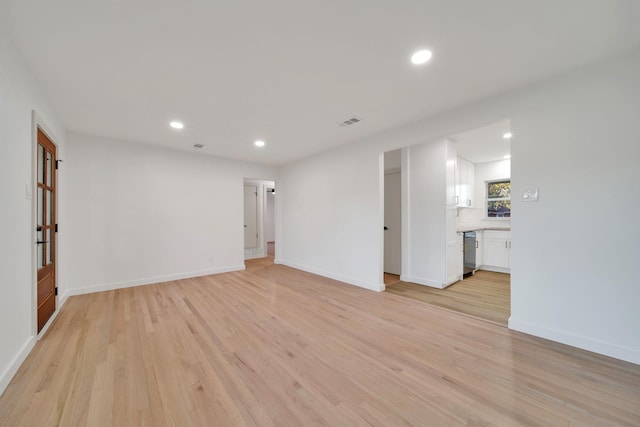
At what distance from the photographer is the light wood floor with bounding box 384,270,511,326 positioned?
3.11m

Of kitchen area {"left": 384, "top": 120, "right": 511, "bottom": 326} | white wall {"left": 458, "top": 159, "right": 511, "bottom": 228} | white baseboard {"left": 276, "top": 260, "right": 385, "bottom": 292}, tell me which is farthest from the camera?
white wall {"left": 458, "top": 159, "right": 511, "bottom": 228}

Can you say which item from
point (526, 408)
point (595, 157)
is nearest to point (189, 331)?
point (526, 408)

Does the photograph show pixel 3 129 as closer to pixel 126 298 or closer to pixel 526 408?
pixel 126 298

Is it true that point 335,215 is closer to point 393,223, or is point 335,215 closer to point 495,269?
point 393,223

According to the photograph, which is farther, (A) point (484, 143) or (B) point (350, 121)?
(A) point (484, 143)

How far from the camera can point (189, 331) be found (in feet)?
8.52

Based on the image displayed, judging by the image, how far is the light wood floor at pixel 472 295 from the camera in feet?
10.2

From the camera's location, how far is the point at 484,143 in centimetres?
442

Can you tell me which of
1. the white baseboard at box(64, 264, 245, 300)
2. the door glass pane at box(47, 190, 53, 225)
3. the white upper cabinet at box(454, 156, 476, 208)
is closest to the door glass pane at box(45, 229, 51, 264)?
the door glass pane at box(47, 190, 53, 225)

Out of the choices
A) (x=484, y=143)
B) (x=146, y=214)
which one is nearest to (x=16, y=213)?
(x=146, y=214)

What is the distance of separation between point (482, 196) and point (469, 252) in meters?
2.01

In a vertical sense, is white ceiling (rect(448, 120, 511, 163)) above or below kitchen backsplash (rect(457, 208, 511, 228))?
above

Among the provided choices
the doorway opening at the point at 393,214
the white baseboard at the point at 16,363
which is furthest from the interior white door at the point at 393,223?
the white baseboard at the point at 16,363

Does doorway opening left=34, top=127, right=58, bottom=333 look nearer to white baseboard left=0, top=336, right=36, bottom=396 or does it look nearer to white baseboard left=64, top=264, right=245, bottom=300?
white baseboard left=0, top=336, right=36, bottom=396
